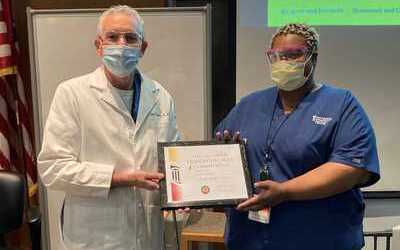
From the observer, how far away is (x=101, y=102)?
68.0 inches

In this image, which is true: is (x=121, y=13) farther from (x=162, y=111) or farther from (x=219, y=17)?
(x=219, y=17)

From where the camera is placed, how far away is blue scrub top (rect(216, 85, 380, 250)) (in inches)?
58.8

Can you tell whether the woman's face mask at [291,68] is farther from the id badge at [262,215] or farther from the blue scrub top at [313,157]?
the id badge at [262,215]

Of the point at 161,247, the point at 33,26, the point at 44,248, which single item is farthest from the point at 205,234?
the point at 33,26

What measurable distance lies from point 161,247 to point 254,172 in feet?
1.84

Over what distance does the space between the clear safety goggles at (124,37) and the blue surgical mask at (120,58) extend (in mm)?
20

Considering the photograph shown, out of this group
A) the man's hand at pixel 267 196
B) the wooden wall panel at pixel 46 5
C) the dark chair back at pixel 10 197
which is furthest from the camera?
the wooden wall panel at pixel 46 5

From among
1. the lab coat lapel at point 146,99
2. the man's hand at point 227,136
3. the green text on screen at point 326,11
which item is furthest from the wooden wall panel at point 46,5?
the man's hand at point 227,136

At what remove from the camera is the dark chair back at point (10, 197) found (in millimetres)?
2043

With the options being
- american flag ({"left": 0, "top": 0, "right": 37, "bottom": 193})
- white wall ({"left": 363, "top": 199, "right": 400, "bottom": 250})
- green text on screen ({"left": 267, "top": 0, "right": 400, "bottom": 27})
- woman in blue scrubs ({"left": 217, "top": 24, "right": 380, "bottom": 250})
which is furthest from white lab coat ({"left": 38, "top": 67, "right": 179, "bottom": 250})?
white wall ({"left": 363, "top": 199, "right": 400, "bottom": 250})

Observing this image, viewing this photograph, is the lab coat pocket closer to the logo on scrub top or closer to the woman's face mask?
the woman's face mask

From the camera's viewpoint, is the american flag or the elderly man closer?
the elderly man

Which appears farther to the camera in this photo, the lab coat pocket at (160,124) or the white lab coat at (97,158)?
the lab coat pocket at (160,124)

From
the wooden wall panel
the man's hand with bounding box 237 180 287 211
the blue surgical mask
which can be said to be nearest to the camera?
the man's hand with bounding box 237 180 287 211
